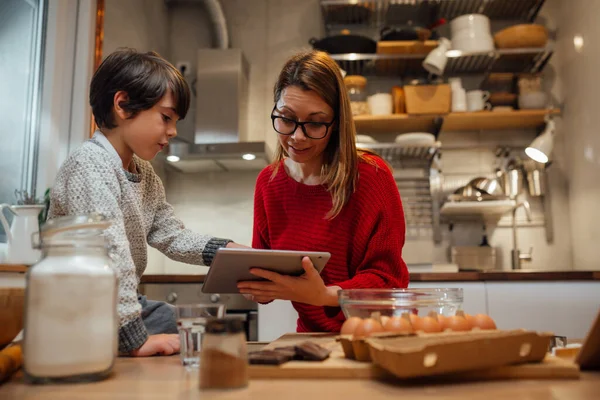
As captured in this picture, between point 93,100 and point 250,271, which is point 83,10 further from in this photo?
point 250,271

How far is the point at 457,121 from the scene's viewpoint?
9.97 feet

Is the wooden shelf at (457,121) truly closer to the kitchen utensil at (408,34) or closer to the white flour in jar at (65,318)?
the kitchen utensil at (408,34)

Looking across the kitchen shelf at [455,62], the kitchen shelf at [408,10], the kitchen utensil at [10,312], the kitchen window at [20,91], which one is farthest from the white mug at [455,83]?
the kitchen utensil at [10,312]

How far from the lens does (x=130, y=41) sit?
2971mm

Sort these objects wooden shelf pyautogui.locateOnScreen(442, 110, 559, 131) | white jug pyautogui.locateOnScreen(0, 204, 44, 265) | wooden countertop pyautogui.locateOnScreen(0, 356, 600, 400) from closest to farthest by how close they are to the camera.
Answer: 1. wooden countertop pyautogui.locateOnScreen(0, 356, 600, 400)
2. white jug pyautogui.locateOnScreen(0, 204, 44, 265)
3. wooden shelf pyautogui.locateOnScreen(442, 110, 559, 131)

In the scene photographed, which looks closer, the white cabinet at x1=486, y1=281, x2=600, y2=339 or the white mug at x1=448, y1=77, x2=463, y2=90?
the white cabinet at x1=486, y1=281, x2=600, y2=339

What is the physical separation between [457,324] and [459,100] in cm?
238

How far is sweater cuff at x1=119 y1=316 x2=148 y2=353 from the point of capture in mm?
837

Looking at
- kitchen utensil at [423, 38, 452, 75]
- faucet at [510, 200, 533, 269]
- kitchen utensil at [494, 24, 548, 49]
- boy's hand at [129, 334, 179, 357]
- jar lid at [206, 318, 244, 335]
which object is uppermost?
kitchen utensil at [494, 24, 548, 49]

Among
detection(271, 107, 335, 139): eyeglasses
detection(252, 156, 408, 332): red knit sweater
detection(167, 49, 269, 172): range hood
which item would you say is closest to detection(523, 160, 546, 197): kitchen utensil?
detection(167, 49, 269, 172): range hood

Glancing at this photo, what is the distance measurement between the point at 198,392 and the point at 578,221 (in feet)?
9.42

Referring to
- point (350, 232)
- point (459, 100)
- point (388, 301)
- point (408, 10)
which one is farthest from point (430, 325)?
point (408, 10)

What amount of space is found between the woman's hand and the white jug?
1193mm

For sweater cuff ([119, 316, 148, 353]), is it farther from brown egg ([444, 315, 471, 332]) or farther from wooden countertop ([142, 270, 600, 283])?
wooden countertop ([142, 270, 600, 283])
